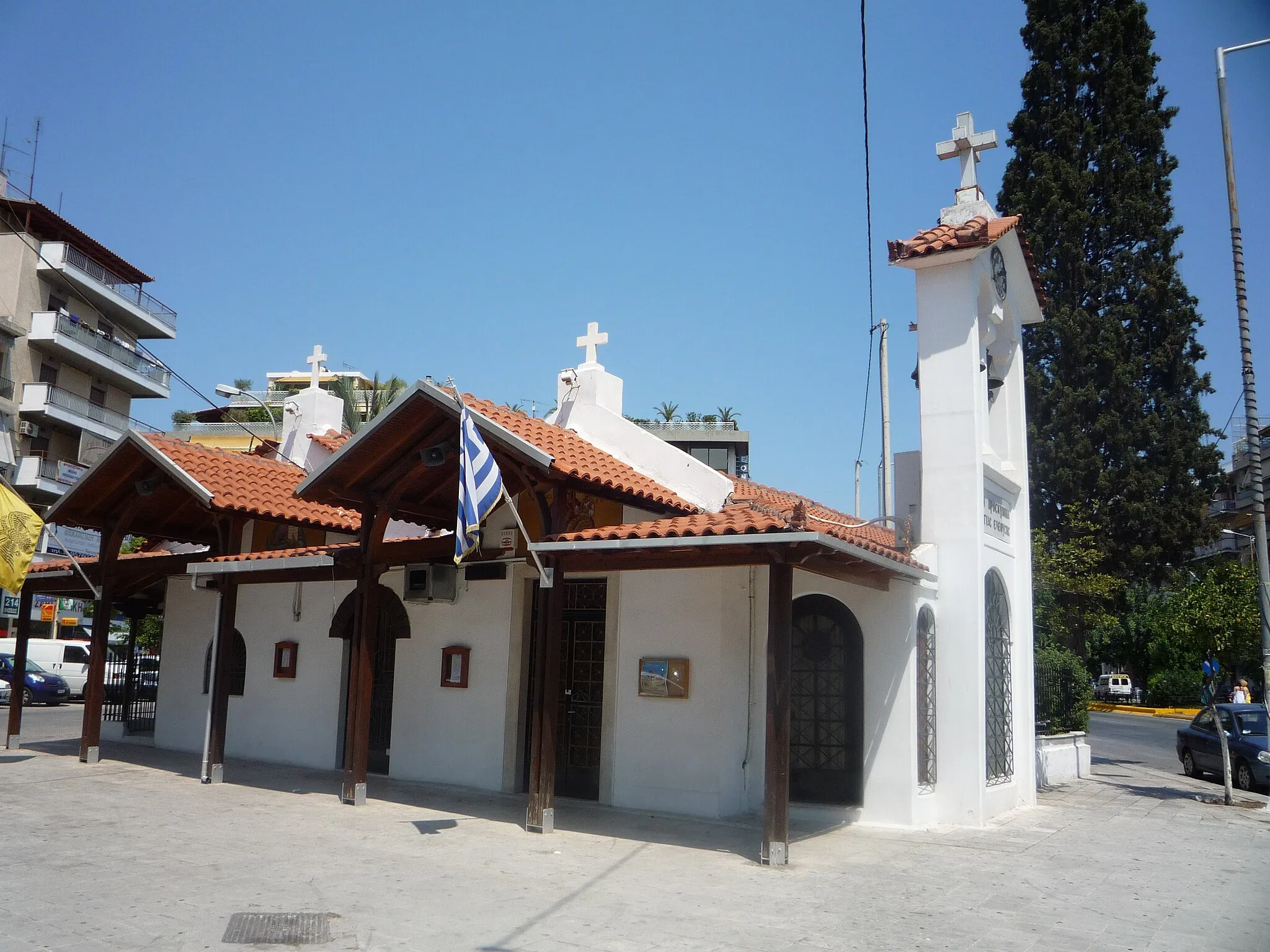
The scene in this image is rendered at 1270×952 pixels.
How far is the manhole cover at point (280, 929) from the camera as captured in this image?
5.98m

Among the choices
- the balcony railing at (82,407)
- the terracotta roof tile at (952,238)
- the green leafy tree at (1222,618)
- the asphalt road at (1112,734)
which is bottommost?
the asphalt road at (1112,734)

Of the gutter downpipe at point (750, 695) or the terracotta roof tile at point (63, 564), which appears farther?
the terracotta roof tile at point (63, 564)

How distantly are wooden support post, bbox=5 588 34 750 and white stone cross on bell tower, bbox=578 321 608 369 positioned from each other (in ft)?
34.1

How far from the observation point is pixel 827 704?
441 inches

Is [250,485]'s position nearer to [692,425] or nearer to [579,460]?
[579,460]

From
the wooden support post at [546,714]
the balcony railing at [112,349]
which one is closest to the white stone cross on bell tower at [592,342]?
the wooden support post at [546,714]

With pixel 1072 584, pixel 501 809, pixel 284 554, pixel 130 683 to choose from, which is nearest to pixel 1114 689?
pixel 1072 584

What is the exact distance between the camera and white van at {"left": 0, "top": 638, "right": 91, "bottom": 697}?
31.3 meters

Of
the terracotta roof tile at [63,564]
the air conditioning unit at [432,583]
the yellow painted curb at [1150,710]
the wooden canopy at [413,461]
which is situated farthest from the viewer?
the yellow painted curb at [1150,710]

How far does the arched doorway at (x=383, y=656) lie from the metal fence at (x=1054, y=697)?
1021 centimetres

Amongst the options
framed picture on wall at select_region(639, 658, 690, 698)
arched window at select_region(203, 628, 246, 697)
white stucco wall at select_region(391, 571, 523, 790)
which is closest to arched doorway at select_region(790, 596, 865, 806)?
framed picture on wall at select_region(639, 658, 690, 698)

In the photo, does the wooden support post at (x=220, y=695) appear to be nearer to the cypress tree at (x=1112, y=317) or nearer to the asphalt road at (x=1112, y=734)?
the asphalt road at (x=1112, y=734)

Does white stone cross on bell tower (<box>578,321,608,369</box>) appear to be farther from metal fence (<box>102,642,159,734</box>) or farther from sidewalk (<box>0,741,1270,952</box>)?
metal fence (<box>102,642,159,734</box>)

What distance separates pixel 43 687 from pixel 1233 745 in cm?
3099
